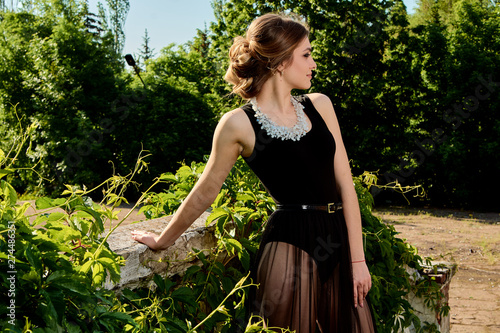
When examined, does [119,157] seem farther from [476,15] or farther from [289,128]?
[289,128]

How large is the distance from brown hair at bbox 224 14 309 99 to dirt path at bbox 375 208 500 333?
2.05 metres

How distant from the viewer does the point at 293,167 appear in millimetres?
1932

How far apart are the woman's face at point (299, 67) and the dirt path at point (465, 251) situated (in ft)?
6.39

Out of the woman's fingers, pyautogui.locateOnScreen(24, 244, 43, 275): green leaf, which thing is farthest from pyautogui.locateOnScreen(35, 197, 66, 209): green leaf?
the woman's fingers

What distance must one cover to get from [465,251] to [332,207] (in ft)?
22.0

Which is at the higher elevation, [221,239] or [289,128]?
[289,128]

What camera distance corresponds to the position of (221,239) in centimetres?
208

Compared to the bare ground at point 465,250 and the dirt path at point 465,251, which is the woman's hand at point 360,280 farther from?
the dirt path at point 465,251

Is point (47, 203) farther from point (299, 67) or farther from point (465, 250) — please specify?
point (465, 250)

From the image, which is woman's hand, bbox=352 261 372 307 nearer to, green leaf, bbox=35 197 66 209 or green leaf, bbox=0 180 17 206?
green leaf, bbox=35 197 66 209

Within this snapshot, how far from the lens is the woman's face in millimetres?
2051

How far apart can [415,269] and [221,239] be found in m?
1.67

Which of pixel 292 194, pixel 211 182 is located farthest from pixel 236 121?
pixel 292 194

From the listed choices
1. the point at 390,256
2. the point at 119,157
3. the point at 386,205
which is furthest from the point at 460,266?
the point at 119,157
